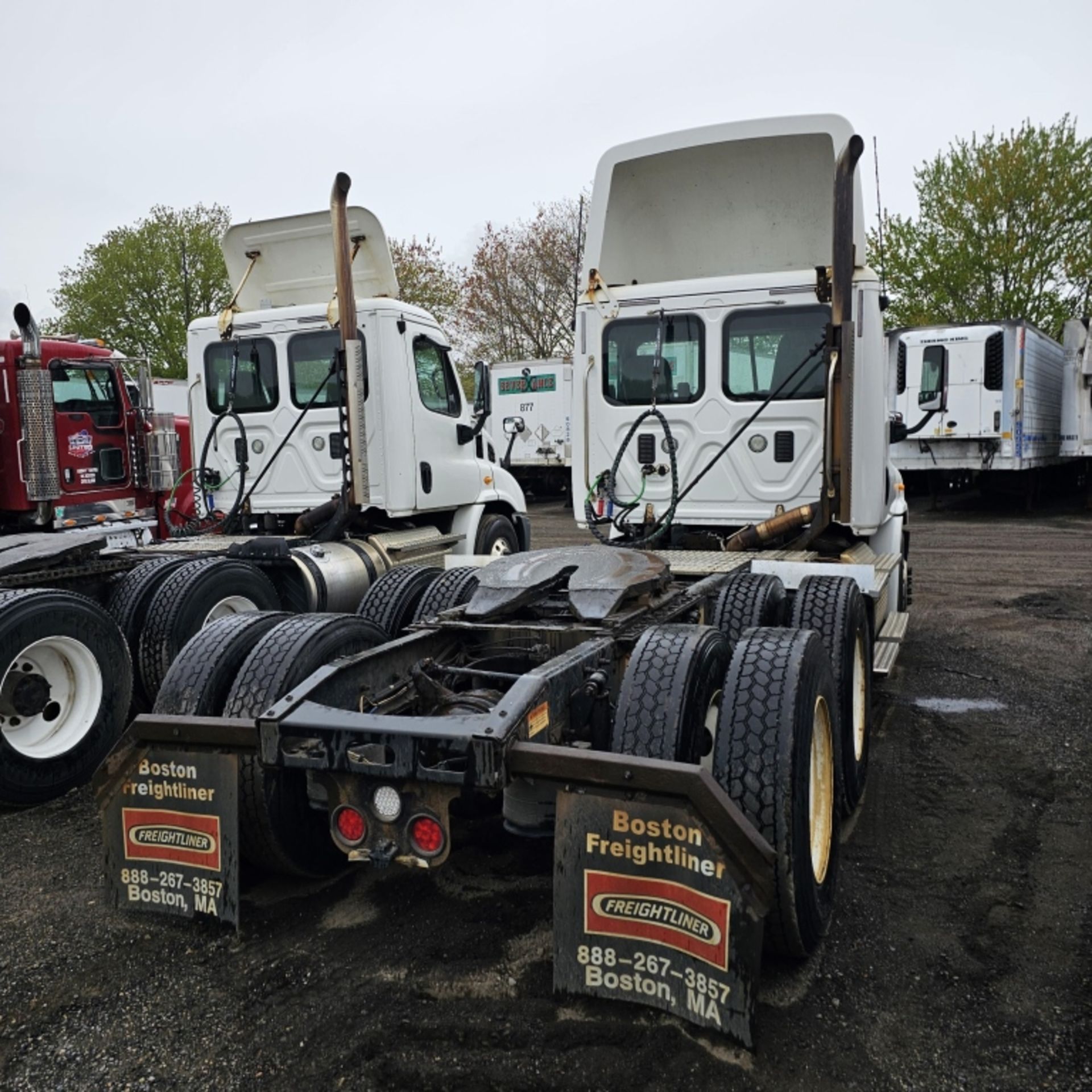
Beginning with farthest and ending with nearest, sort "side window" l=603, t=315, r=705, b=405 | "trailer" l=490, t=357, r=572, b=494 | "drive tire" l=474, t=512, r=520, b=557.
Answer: "trailer" l=490, t=357, r=572, b=494 → "drive tire" l=474, t=512, r=520, b=557 → "side window" l=603, t=315, r=705, b=405

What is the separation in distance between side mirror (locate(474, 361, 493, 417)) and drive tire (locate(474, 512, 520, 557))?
1066 millimetres

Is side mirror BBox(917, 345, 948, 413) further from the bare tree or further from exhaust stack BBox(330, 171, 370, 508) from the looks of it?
the bare tree

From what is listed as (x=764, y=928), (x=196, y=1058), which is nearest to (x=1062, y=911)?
(x=764, y=928)

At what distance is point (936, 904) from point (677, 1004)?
1.43 meters

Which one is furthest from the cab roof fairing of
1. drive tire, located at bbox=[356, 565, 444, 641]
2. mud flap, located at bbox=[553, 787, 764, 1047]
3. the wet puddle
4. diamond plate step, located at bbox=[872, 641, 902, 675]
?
mud flap, located at bbox=[553, 787, 764, 1047]

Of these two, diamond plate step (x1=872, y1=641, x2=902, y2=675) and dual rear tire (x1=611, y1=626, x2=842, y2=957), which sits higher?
dual rear tire (x1=611, y1=626, x2=842, y2=957)

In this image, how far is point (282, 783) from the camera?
329 cm

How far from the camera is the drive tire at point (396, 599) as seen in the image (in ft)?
16.8

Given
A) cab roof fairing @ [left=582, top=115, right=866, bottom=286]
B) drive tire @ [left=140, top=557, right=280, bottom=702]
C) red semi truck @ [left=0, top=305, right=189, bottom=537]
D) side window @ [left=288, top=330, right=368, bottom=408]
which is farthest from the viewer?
red semi truck @ [left=0, top=305, right=189, bottom=537]

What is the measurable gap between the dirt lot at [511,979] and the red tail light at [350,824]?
0.49 metres

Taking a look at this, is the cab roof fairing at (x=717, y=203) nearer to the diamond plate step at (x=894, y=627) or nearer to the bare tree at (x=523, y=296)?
the diamond plate step at (x=894, y=627)

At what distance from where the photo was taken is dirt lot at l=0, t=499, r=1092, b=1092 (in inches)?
102

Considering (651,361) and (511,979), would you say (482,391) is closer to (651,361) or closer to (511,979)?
(651,361)

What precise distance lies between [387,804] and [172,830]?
2.65ft
